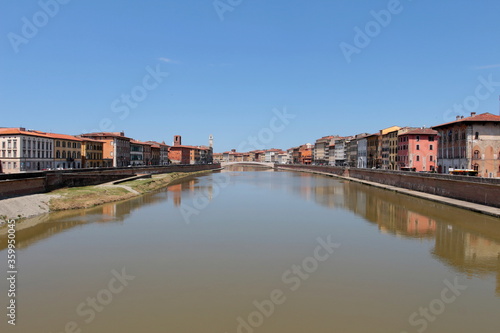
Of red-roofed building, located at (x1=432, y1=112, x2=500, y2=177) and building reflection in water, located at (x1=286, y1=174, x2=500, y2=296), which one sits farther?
red-roofed building, located at (x1=432, y1=112, x2=500, y2=177)

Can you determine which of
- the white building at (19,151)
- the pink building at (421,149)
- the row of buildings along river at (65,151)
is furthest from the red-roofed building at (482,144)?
the white building at (19,151)

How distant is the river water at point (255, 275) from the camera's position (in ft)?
34.5

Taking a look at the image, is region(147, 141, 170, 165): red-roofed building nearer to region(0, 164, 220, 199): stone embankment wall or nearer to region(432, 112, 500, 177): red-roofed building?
region(0, 164, 220, 199): stone embankment wall

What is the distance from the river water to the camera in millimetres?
10508

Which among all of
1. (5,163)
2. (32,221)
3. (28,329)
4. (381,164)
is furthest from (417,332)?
(381,164)

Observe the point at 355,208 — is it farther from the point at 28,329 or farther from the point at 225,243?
the point at 28,329

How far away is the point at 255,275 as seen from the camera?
47.5ft

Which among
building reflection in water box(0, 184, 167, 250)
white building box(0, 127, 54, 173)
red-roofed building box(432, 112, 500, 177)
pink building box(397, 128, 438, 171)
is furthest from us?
pink building box(397, 128, 438, 171)

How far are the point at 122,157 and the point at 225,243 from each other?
245 feet

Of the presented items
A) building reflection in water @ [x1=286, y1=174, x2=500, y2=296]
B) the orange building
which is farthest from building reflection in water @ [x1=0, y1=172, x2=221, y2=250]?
the orange building

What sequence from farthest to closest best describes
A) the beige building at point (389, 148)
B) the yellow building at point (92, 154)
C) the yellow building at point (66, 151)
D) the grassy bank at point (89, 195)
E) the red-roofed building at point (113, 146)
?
the red-roofed building at point (113, 146)
the beige building at point (389, 148)
the yellow building at point (92, 154)
the yellow building at point (66, 151)
the grassy bank at point (89, 195)

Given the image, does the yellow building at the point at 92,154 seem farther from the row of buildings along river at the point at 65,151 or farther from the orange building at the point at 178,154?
the orange building at the point at 178,154

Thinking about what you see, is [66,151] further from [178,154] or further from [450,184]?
[178,154]

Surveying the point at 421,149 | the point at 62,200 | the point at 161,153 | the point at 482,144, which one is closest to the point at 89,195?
the point at 62,200
